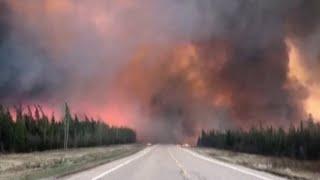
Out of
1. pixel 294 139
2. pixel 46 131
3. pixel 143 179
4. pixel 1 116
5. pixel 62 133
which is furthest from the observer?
pixel 62 133

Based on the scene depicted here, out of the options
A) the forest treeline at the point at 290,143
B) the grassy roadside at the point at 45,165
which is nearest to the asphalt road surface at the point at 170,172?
the grassy roadside at the point at 45,165

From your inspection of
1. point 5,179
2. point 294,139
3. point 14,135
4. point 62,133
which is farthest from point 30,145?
point 5,179

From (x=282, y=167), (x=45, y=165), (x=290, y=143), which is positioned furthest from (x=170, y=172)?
(x=290, y=143)

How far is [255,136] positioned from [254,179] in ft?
538

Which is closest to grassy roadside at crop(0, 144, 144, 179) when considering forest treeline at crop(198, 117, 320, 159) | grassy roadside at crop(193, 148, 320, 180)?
grassy roadside at crop(193, 148, 320, 180)

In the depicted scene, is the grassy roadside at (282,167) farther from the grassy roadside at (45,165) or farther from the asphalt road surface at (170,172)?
the grassy roadside at (45,165)

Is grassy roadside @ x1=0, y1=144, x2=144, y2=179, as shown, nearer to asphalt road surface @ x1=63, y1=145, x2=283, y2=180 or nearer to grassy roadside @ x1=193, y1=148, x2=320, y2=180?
asphalt road surface @ x1=63, y1=145, x2=283, y2=180

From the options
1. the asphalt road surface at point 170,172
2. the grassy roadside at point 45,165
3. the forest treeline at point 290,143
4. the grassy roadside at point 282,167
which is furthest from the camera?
the forest treeline at point 290,143

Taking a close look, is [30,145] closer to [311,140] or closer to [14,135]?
[14,135]

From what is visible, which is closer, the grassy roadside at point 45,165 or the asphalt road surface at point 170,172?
the asphalt road surface at point 170,172

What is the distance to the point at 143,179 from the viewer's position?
95.8 feet

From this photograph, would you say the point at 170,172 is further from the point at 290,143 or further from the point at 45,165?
the point at 290,143

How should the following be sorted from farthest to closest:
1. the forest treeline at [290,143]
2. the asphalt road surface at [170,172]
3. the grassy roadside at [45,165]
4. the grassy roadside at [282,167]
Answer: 1. the forest treeline at [290,143]
2. the grassy roadside at [282,167]
3. the grassy roadside at [45,165]
4. the asphalt road surface at [170,172]

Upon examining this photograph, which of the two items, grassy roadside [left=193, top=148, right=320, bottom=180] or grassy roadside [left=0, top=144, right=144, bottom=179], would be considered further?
grassy roadside [left=193, top=148, right=320, bottom=180]
